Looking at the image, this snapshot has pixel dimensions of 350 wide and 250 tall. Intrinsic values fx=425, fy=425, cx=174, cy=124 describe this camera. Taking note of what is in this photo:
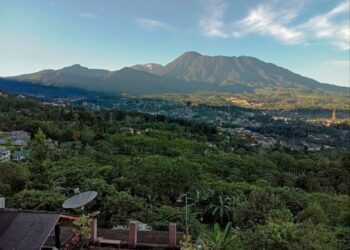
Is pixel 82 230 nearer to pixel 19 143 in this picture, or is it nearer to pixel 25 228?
pixel 25 228

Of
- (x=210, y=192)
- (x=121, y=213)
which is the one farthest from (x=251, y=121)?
(x=121, y=213)

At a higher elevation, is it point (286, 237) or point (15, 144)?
point (286, 237)

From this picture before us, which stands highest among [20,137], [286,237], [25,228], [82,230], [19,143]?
[25,228]

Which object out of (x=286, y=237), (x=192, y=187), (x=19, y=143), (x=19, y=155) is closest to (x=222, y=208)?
(x=192, y=187)

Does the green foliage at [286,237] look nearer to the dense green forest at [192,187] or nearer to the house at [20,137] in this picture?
the dense green forest at [192,187]

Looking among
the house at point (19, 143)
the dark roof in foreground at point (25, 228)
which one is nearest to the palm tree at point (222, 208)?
the dark roof in foreground at point (25, 228)
